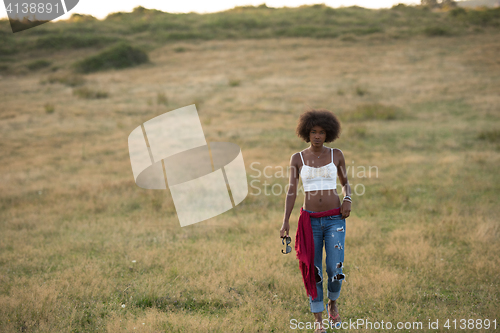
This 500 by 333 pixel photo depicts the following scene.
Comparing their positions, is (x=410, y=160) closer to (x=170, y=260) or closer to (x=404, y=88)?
(x=170, y=260)

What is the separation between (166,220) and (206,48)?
36.6 metres

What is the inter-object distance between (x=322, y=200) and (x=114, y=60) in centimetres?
3487

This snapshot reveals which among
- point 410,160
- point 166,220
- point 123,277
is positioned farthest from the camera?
point 410,160

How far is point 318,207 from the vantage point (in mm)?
3279

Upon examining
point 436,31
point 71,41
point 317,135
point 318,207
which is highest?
point 71,41

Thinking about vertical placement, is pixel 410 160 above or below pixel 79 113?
below

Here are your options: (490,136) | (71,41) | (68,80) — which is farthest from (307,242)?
(71,41)

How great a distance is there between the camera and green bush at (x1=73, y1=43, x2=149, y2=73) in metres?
32.8

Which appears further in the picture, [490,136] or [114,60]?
[114,60]

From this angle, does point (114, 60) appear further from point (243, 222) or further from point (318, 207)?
point (318, 207)

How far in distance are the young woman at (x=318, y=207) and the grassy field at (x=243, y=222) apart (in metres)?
0.86

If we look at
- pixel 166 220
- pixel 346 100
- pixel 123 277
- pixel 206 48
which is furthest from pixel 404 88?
pixel 206 48

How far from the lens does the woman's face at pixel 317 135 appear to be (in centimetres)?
335

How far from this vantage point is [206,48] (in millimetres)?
40781
